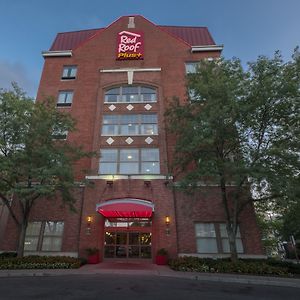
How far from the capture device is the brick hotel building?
19.4 m

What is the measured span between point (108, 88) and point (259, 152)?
16.8 metres

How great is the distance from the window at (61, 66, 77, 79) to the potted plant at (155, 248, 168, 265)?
19658 mm

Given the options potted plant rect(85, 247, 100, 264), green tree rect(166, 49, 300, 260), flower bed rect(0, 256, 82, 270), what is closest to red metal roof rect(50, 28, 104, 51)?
green tree rect(166, 49, 300, 260)

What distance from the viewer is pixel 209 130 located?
15.1 m

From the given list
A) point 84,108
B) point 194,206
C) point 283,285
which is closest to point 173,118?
point 194,206

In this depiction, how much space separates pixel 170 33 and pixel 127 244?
24.1 m

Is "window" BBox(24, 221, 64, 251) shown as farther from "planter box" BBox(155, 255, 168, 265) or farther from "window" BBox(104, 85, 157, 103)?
"window" BBox(104, 85, 157, 103)

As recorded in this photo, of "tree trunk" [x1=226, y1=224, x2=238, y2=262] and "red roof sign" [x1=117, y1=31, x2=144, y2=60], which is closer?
"tree trunk" [x1=226, y1=224, x2=238, y2=262]

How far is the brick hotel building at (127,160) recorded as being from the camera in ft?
63.6

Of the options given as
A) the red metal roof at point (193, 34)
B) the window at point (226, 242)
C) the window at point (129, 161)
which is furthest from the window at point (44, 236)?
the red metal roof at point (193, 34)

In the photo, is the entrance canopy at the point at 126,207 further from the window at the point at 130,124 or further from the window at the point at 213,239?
the window at the point at 130,124

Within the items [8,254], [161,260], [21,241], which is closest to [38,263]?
[21,241]

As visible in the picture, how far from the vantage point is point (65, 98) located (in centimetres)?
2600

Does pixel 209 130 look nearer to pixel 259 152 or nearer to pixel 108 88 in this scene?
pixel 259 152
